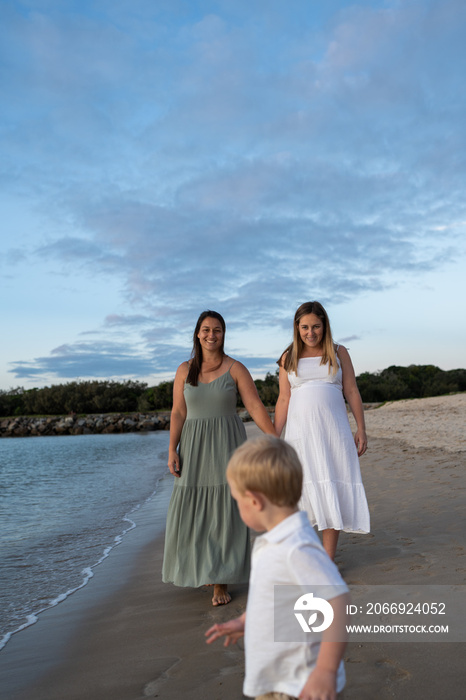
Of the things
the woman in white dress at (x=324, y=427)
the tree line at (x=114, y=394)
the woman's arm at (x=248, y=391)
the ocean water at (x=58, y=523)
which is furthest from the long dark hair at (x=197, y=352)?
the tree line at (x=114, y=394)

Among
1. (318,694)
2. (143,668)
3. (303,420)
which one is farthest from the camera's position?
(303,420)

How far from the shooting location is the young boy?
5.08 feet

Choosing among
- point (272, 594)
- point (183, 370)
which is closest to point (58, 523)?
point (183, 370)

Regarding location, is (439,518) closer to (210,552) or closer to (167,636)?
(210,552)

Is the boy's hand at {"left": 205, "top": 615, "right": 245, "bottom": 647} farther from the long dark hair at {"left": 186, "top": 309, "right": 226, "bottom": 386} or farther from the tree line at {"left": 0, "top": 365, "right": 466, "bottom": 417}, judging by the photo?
the tree line at {"left": 0, "top": 365, "right": 466, "bottom": 417}

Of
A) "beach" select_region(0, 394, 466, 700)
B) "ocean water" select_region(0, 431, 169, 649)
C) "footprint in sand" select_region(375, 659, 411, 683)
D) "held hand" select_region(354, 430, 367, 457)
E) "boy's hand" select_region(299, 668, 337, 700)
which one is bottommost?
"ocean water" select_region(0, 431, 169, 649)

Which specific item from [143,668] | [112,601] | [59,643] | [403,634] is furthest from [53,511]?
[403,634]

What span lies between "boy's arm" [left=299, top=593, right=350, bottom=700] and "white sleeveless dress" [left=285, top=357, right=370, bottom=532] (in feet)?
9.16

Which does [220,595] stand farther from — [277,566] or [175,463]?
[277,566]

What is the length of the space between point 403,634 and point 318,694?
1.90 m

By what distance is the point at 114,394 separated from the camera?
195ft

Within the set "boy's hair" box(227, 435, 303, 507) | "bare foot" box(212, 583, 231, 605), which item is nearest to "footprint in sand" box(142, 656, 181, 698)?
"bare foot" box(212, 583, 231, 605)

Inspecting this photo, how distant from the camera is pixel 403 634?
3119mm

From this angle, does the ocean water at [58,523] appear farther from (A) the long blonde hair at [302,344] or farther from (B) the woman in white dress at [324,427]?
(A) the long blonde hair at [302,344]
